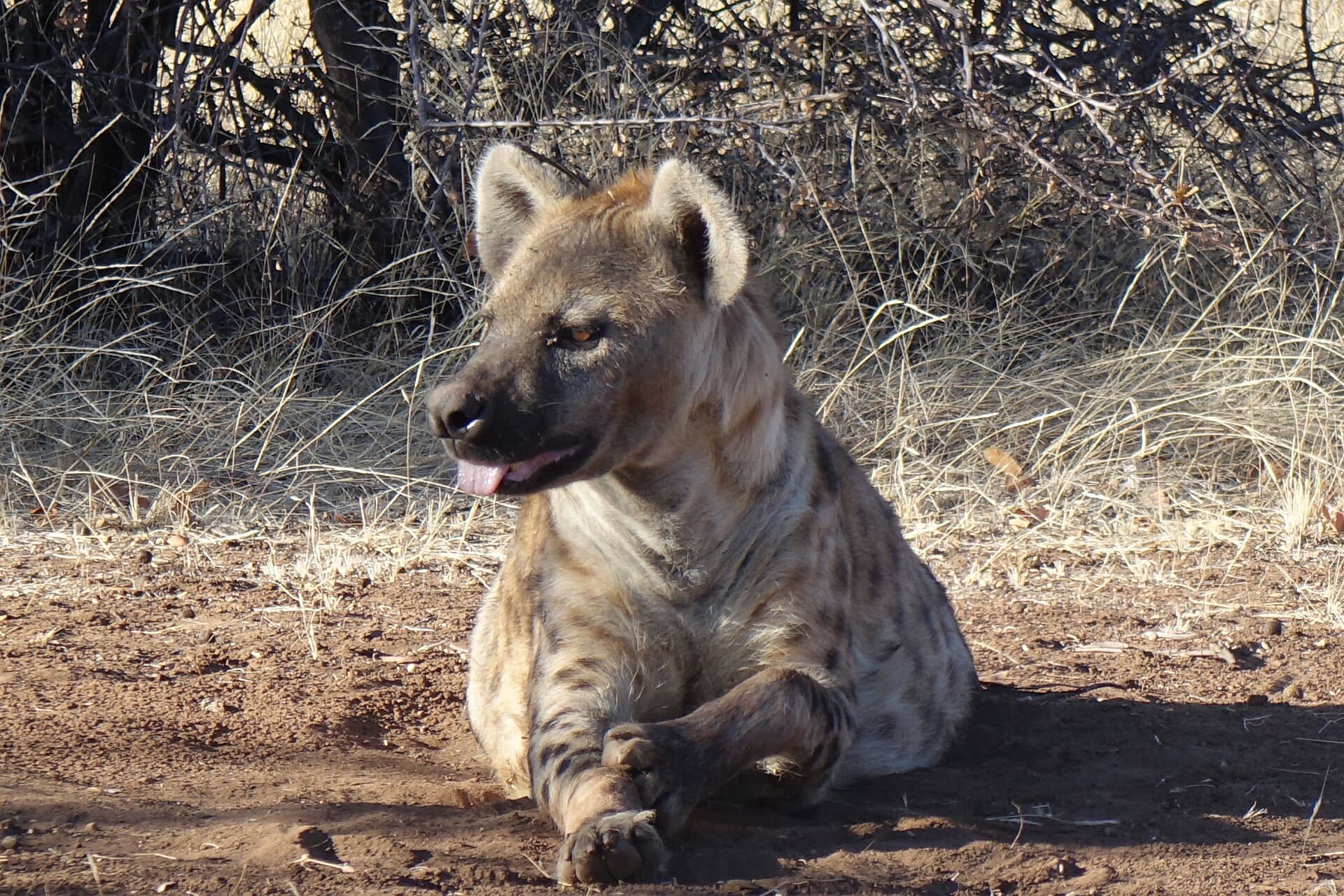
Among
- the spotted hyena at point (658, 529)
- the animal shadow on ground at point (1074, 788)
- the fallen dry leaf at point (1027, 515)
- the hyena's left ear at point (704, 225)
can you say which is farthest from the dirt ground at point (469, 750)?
the hyena's left ear at point (704, 225)

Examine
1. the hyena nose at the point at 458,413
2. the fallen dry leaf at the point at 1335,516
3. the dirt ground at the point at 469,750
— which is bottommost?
the dirt ground at the point at 469,750

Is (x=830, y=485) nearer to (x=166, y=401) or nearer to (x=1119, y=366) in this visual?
(x=1119, y=366)

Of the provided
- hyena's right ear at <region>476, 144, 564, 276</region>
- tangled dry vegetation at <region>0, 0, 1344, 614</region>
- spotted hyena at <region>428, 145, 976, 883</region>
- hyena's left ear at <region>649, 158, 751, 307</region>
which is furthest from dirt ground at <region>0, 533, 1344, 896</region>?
hyena's right ear at <region>476, 144, 564, 276</region>

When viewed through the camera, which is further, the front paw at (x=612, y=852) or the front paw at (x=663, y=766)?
the front paw at (x=663, y=766)

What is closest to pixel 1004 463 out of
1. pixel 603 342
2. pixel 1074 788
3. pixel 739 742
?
pixel 1074 788

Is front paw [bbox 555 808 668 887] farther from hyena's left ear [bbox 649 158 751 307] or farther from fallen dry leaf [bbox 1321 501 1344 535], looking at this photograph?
fallen dry leaf [bbox 1321 501 1344 535]

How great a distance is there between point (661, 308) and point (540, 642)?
70 cm

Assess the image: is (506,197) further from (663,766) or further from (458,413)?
(663,766)

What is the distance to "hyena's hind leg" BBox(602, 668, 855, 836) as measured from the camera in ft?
8.68

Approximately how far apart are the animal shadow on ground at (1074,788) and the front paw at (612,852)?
0.24 ft

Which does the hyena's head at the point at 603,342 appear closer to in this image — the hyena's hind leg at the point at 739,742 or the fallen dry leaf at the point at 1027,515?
the hyena's hind leg at the point at 739,742

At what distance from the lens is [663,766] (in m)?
2.65

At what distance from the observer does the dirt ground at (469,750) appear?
2580 millimetres

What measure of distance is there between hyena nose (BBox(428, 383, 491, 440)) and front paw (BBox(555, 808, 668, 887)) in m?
0.70
